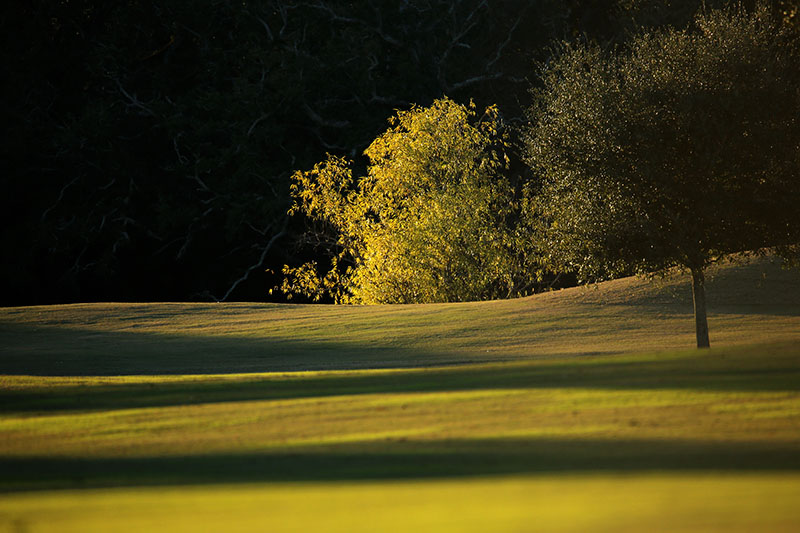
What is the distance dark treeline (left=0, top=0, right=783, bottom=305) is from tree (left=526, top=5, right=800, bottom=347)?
18.3 meters

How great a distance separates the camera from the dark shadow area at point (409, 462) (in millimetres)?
6656

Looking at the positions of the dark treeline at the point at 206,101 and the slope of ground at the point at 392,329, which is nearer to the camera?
the slope of ground at the point at 392,329

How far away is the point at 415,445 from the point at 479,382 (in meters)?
3.95

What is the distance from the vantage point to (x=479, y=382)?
456 inches

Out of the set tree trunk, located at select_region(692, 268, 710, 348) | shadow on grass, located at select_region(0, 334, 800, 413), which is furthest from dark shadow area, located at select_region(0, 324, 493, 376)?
tree trunk, located at select_region(692, 268, 710, 348)

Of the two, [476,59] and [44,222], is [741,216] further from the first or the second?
[44,222]

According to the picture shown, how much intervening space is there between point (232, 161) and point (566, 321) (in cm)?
1957

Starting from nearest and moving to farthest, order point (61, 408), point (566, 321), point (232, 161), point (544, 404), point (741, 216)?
point (544, 404), point (61, 408), point (741, 216), point (566, 321), point (232, 161)

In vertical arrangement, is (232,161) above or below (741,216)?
above

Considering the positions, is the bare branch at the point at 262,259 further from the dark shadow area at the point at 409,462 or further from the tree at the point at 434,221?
the dark shadow area at the point at 409,462

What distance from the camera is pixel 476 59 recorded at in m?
39.8

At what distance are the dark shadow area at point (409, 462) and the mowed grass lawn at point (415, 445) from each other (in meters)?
0.02

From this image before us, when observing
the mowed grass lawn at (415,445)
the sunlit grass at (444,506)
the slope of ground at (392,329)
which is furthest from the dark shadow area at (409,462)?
the slope of ground at (392,329)

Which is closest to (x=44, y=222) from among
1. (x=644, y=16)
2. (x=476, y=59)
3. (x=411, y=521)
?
(x=476, y=59)
